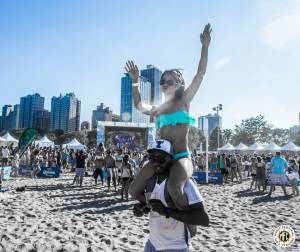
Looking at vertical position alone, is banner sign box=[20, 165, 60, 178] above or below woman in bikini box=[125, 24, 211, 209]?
below

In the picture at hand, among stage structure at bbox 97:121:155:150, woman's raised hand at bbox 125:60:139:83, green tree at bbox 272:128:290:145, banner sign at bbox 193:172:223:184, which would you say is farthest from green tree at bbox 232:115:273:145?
woman's raised hand at bbox 125:60:139:83

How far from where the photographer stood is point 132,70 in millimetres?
3465

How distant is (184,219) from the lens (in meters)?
2.12

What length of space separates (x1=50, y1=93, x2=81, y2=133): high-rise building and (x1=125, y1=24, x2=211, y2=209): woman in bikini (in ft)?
413

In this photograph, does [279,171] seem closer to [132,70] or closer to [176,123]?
[132,70]

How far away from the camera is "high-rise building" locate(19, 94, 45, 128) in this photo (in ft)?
412

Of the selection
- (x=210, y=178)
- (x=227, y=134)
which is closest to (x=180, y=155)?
(x=210, y=178)

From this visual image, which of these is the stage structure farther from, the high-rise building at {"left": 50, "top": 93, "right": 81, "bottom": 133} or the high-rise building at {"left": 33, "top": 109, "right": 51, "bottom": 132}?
the high-rise building at {"left": 33, "top": 109, "right": 51, "bottom": 132}

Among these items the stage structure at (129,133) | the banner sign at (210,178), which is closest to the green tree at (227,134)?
the stage structure at (129,133)

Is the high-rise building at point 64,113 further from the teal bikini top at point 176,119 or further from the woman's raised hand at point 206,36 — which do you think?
the teal bikini top at point 176,119

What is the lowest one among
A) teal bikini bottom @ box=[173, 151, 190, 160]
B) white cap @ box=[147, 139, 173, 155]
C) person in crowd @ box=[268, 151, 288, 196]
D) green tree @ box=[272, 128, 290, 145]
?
person in crowd @ box=[268, 151, 288, 196]

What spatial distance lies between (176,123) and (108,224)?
6.05 metres

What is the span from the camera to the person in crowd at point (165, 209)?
2193 millimetres

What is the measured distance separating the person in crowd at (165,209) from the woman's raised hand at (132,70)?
128cm
